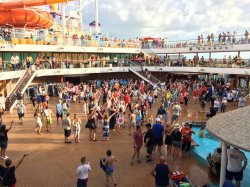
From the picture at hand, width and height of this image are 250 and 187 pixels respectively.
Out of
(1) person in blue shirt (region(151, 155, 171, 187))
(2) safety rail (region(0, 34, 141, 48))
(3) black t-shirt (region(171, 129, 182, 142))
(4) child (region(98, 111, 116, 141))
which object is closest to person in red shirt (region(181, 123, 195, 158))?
(3) black t-shirt (region(171, 129, 182, 142))

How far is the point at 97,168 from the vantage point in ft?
32.0

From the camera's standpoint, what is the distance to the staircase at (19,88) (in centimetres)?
1928

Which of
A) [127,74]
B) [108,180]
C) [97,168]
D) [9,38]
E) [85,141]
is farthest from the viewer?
[127,74]

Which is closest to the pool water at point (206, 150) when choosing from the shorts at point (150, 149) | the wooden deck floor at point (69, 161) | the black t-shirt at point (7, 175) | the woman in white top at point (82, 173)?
the wooden deck floor at point (69, 161)

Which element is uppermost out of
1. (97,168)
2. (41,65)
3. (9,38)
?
(9,38)

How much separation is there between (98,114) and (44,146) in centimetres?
300

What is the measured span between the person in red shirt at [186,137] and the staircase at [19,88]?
525 inches

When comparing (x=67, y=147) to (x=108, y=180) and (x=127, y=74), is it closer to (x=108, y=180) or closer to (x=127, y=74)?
(x=108, y=180)

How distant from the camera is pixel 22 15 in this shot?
99.2 feet

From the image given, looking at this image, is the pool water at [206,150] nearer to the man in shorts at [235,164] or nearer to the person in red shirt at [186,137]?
the person in red shirt at [186,137]

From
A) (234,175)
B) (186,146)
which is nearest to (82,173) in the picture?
(234,175)

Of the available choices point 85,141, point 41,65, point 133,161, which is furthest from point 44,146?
point 41,65

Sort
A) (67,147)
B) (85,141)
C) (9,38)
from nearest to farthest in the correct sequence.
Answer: (67,147) → (85,141) → (9,38)

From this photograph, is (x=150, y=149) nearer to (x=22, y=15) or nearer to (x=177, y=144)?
(x=177, y=144)
